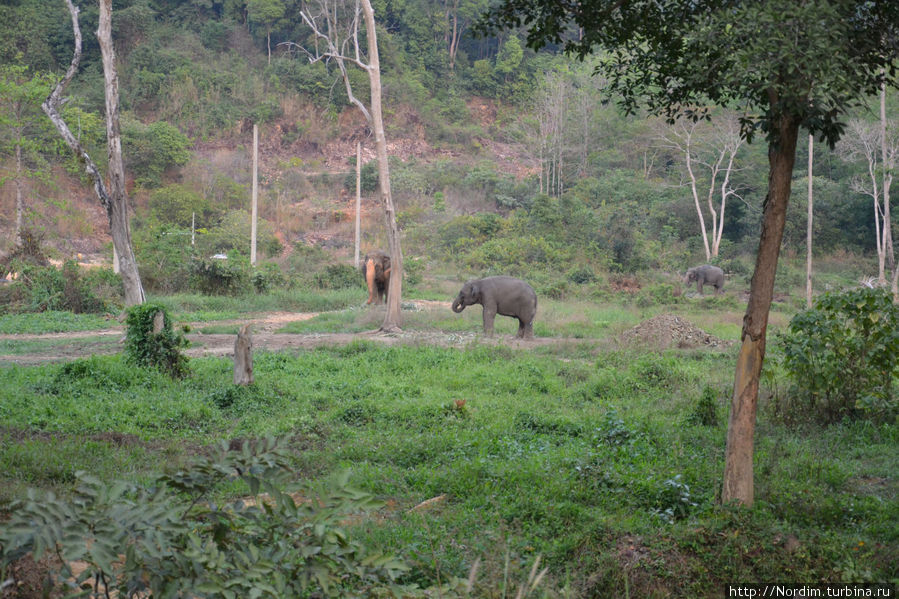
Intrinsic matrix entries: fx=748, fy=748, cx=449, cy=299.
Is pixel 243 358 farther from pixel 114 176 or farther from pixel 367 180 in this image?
pixel 367 180

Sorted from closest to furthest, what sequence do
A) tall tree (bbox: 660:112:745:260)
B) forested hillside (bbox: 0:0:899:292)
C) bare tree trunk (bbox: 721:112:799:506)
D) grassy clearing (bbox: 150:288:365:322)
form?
bare tree trunk (bbox: 721:112:799:506)
grassy clearing (bbox: 150:288:365:322)
forested hillside (bbox: 0:0:899:292)
tall tree (bbox: 660:112:745:260)

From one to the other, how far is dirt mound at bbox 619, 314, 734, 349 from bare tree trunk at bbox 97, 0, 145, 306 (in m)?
11.5

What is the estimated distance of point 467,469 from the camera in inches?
245

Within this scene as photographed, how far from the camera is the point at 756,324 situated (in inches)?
204

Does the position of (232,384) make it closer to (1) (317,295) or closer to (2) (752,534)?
(2) (752,534)

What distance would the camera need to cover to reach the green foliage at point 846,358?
7.70 m

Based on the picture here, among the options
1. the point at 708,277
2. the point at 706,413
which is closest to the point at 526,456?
the point at 706,413

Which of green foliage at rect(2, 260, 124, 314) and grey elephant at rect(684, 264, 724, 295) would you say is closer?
green foliage at rect(2, 260, 124, 314)

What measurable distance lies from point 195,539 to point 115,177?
56.4ft

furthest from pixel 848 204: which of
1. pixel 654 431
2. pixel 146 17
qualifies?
pixel 146 17

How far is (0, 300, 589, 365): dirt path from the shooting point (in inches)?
516

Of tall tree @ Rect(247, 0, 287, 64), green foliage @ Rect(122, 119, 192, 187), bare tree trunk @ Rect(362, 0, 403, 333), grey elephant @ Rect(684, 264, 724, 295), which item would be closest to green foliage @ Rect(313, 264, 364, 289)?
bare tree trunk @ Rect(362, 0, 403, 333)

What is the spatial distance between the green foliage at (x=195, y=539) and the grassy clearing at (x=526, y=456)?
26.9 inches

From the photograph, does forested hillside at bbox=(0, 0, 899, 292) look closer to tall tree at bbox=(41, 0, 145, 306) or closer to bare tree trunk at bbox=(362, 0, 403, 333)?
tall tree at bbox=(41, 0, 145, 306)
